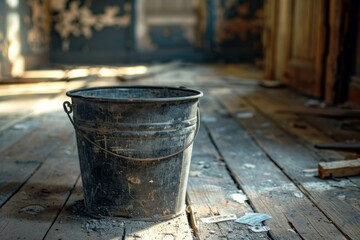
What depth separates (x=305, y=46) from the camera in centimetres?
579

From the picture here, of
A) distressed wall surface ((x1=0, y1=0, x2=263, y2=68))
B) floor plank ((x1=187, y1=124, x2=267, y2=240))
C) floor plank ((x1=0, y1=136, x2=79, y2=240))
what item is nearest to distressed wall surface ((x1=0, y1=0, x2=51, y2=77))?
distressed wall surface ((x1=0, y1=0, x2=263, y2=68))

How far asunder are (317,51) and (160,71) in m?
3.56

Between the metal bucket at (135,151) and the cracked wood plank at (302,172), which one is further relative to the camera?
the cracked wood plank at (302,172)

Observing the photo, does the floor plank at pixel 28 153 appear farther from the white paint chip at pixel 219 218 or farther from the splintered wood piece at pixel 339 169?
the splintered wood piece at pixel 339 169

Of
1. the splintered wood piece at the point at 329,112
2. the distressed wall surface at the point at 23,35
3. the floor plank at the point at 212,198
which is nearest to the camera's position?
the floor plank at the point at 212,198

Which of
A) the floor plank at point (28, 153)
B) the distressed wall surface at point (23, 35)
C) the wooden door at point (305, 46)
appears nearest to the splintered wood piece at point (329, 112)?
the wooden door at point (305, 46)

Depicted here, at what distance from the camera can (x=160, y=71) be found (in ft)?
27.5

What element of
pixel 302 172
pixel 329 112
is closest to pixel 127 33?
pixel 329 112

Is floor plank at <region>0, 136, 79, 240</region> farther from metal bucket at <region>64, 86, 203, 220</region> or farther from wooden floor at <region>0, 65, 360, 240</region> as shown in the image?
metal bucket at <region>64, 86, 203, 220</region>

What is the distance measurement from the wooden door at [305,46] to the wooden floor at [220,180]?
27.8 inches

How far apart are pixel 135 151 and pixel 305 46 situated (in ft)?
14.0

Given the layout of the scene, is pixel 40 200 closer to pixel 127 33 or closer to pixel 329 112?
pixel 329 112

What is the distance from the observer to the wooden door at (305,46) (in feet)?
17.0

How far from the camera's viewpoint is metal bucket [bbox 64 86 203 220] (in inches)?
75.2
